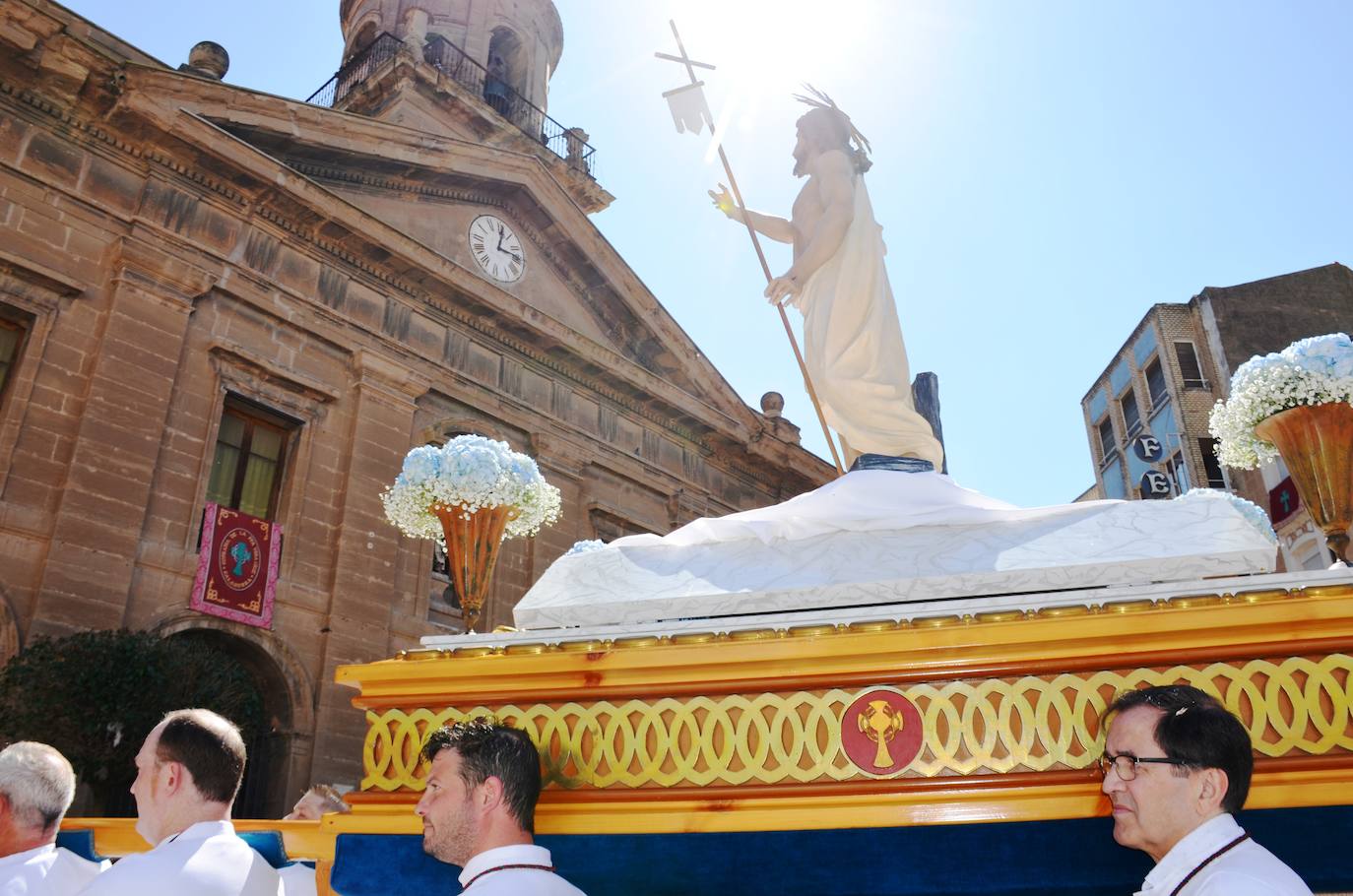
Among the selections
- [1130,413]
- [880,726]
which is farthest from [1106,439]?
[880,726]

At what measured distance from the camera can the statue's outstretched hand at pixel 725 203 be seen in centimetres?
472

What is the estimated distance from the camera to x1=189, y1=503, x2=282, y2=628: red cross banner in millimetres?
11633

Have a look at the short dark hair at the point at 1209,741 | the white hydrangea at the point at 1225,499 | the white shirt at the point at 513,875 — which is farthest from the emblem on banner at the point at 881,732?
the white hydrangea at the point at 1225,499

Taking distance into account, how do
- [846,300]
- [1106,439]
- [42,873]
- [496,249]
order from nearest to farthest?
[42,873], [846,300], [496,249], [1106,439]

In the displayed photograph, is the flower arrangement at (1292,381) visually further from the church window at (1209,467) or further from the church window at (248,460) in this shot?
the church window at (1209,467)


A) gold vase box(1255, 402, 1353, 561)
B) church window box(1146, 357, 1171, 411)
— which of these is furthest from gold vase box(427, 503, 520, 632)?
church window box(1146, 357, 1171, 411)

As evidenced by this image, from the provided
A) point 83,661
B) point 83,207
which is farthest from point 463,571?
point 83,207

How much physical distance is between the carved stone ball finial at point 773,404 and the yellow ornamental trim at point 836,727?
20.0 metres

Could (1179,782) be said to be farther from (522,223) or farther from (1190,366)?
(1190,366)

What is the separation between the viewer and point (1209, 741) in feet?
6.28

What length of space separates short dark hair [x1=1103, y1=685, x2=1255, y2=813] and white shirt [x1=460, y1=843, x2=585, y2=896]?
133 cm

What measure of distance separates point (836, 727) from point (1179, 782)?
2.42 ft

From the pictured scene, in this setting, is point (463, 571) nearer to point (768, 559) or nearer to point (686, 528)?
point (686, 528)

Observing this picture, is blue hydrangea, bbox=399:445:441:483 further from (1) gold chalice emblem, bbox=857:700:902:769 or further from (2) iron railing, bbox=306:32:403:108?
(2) iron railing, bbox=306:32:403:108
